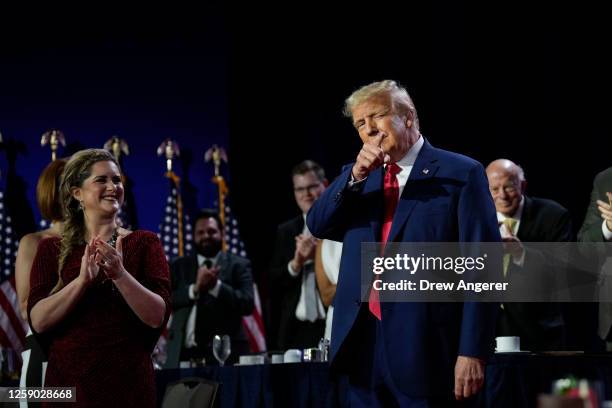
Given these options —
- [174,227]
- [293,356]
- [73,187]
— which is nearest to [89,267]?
[73,187]

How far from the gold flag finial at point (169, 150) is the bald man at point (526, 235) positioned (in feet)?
9.97

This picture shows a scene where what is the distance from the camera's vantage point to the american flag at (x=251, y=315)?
7402mm

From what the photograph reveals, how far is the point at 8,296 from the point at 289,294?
2.16m

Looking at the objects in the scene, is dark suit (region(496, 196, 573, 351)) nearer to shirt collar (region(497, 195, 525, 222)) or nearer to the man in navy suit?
shirt collar (region(497, 195, 525, 222))

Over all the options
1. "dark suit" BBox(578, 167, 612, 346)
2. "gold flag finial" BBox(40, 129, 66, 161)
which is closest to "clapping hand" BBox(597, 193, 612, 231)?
"dark suit" BBox(578, 167, 612, 346)

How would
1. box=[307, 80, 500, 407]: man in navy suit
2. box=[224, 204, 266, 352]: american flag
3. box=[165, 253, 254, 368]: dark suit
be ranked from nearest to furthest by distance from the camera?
box=[307, 80, 500, 407]: man in navy suit
box=[165, 253, 254, 368]: dark suit
box=[224, 204, 266, 352]: american flag

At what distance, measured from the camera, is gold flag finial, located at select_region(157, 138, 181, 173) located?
24.6 feet

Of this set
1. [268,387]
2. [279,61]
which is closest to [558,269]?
[268,387]

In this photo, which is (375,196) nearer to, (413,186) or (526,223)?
(413,186)

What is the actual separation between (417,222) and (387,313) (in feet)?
0.98

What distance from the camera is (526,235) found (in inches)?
201

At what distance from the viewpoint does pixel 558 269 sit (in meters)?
4.93

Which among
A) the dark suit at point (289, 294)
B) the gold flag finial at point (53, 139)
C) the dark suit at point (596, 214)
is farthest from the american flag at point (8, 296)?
the dark suit at point (596, 214)

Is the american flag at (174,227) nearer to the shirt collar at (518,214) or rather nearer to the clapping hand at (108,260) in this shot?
the shirt collar at (518,214)
